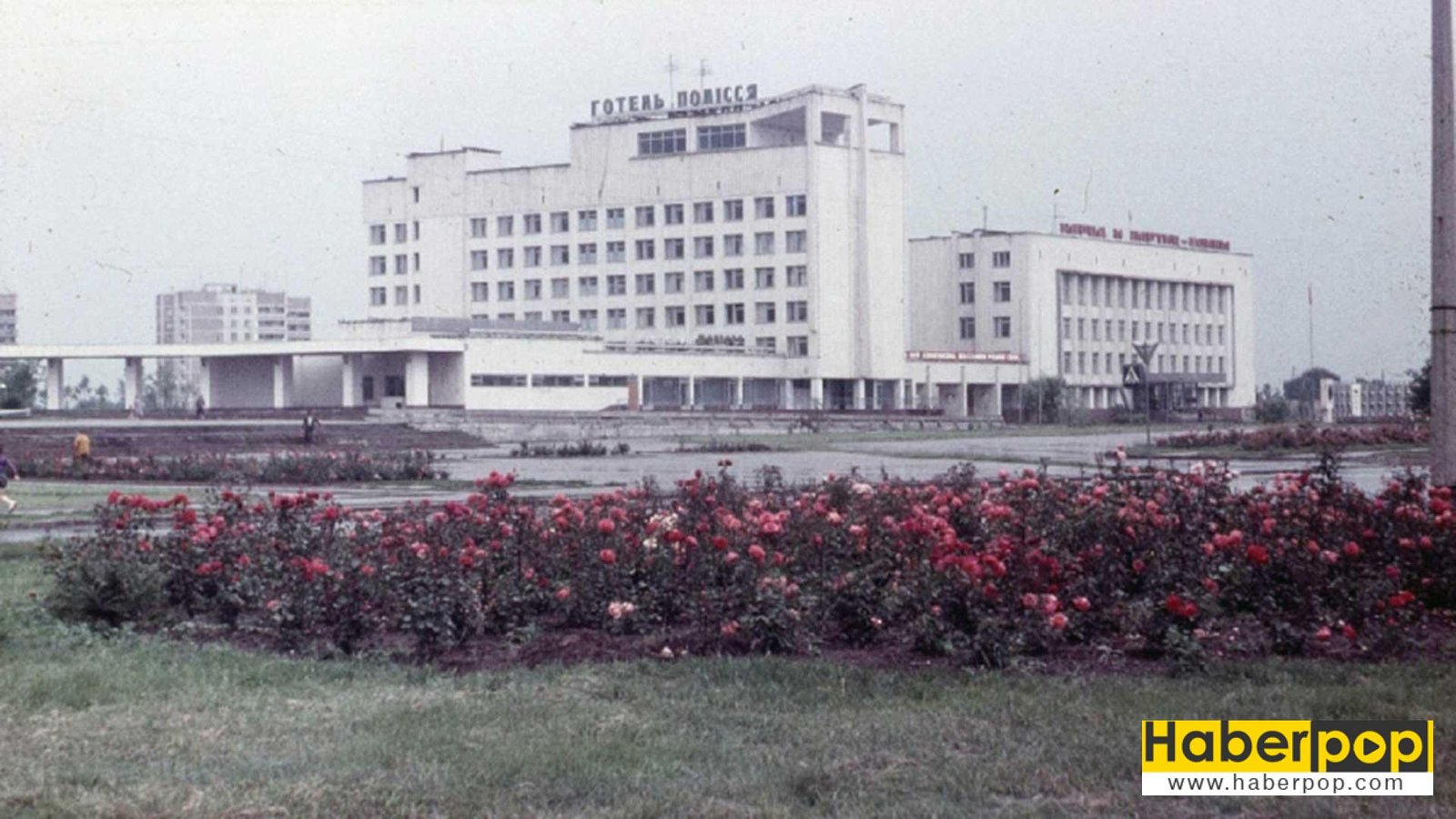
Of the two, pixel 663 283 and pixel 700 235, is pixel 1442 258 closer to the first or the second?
pixel 700 235

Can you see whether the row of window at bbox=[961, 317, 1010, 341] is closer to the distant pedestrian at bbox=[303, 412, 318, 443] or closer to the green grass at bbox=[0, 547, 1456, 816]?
the distant pedestrian at bbox=[303, 412, 318, 443]

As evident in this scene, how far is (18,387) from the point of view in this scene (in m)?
122

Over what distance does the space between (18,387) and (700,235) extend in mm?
52810

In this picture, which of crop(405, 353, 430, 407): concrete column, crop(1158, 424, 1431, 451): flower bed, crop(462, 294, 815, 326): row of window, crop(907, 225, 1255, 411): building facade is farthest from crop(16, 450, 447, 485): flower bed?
crop(907, 225, 1255, 411): building facade

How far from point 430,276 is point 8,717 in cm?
11812

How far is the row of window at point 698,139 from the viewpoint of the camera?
376ft

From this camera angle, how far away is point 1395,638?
31.5 ft

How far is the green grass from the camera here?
6637 millimetres

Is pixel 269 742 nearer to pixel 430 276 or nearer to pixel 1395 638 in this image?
pixel 1395 638

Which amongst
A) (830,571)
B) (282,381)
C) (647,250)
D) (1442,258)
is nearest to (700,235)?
(647,250)

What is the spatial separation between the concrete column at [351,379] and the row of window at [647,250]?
23948mm

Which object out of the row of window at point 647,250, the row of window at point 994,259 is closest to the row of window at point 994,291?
the row of window at point 994,259

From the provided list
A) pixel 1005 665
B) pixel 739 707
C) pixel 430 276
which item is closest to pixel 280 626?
pixel 739 707

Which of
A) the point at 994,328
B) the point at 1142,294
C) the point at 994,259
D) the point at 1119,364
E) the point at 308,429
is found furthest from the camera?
the point at 1142,294
